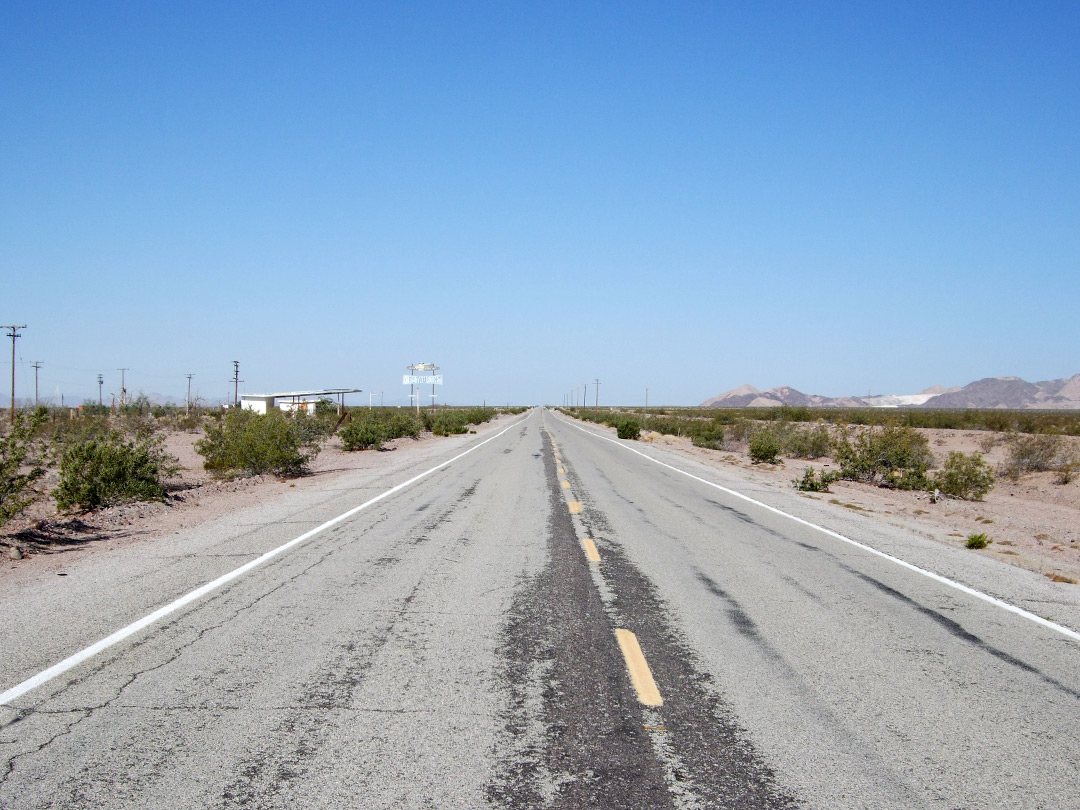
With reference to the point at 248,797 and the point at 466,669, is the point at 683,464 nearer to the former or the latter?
the point at 466,669

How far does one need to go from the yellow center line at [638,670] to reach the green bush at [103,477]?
11.8 m

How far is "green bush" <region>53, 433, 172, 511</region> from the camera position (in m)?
14.0

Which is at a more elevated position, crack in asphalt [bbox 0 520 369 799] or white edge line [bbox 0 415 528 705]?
white edge line [bbox 0 415 528 705]

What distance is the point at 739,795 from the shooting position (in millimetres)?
3693

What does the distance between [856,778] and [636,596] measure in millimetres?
3742

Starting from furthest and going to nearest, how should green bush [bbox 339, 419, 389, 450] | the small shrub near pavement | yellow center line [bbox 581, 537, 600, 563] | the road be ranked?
green bush [bbox 339, 419, 389, 450]
the small shrub near pavement
yellow center line [bbox 581, 537, 600, 563]
the road

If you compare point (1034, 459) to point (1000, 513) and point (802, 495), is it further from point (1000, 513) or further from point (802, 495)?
point (802, 495)

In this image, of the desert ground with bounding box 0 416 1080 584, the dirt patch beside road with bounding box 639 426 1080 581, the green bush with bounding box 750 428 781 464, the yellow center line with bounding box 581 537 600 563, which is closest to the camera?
the yellow center line with bounding box 581 537 600 563

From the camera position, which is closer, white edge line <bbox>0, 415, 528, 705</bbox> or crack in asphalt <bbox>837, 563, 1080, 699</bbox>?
white edge line <bbox>0, 415, 528, 705</bbox>

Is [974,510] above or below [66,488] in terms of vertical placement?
below

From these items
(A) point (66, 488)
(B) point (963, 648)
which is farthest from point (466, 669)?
(A) point (66, 488)

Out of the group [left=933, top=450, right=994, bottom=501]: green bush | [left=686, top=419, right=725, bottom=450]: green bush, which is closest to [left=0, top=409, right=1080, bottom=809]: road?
[left=933, top=450, right=994, bottom=501]: green bush

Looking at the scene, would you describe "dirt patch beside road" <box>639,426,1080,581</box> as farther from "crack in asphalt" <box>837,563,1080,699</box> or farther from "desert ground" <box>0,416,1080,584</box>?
"crack in asphalt" <box>837,563,1080,699</box>

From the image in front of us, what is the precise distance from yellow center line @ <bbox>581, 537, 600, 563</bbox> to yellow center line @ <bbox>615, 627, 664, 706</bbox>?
10.1 feet
